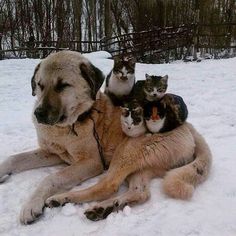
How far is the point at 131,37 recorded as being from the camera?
17.5 meters

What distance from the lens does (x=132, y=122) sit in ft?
11.3

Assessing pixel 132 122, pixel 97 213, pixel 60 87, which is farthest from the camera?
pixel 132 122

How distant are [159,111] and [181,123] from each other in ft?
0.82

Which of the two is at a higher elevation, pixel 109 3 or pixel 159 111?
pixel 109 3

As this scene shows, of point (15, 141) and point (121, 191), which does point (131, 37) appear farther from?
point (121, 191)

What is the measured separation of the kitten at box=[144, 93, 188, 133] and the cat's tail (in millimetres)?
312

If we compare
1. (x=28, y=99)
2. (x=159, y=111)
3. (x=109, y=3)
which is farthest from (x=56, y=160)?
(x=109, y=3)

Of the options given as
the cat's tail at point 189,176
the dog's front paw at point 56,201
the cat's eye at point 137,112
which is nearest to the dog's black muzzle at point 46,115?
the dog's front paw at point 56,201

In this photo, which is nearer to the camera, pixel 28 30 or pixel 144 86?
pixel 144 86

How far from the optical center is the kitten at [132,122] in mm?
3459

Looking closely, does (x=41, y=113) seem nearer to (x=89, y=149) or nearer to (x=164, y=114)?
(x=89, y=149)

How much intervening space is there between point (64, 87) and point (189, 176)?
4.17ft

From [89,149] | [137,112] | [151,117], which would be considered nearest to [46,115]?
[89,149]

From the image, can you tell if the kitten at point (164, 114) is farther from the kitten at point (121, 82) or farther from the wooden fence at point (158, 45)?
the wooden fence at point (158, 45)
